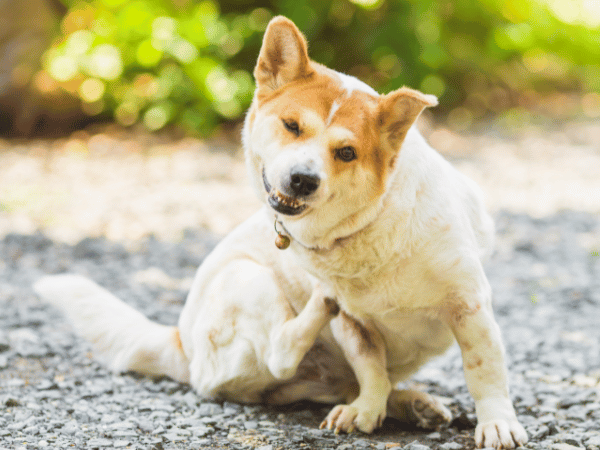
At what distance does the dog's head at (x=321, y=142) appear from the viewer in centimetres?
225

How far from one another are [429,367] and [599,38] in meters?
9.03

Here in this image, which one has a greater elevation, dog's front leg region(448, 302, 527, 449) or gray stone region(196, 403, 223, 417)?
dog's front leg region(448, 302, 527, 449)

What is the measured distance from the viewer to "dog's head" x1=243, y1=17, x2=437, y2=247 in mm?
2248

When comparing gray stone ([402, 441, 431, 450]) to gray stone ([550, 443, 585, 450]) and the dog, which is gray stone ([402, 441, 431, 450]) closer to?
the dog

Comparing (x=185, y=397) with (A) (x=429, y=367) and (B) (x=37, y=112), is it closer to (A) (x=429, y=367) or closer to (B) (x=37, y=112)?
(A) (x=429, y=367)

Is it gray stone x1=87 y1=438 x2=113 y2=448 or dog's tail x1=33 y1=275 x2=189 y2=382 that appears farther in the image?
dog's tail x1=33 y1=275 x2=189 y2=382

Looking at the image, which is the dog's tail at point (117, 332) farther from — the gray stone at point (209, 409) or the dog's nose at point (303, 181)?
the dog's nose at point (303, 181)

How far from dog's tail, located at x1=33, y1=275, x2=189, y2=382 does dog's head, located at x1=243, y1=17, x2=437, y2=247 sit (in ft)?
3.57

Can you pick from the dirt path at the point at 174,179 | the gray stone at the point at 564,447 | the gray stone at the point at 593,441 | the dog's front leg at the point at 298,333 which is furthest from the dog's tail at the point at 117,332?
the dirt path at the point at 174,179

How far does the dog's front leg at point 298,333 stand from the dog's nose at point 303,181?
0.53 meters

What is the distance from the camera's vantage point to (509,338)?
3656mm

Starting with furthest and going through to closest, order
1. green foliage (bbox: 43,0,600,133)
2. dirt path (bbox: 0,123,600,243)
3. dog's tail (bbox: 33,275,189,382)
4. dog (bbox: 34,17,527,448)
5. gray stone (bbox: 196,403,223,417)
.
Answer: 1. green foliage (bbox: 43,0,600,133)
2. dirt path (bbox: 0,123,600,243)
3. dog's tail (bbox: 33,275,189,382)
4. gray stone (bbox: 196,403,223,417)
5. dog (bbox: 34,17,527,448)

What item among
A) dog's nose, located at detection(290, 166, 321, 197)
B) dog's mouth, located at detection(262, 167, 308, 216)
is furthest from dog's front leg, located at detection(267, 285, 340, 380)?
dog's nose, located at detection(290, 166, 321, 197)

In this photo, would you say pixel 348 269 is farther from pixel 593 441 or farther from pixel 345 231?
pixel 593 441
